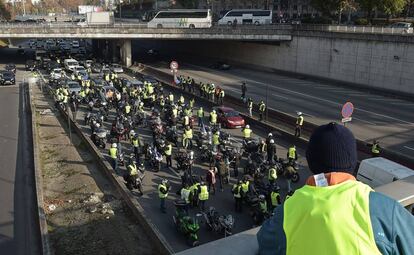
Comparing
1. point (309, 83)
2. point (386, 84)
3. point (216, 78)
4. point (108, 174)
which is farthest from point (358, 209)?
point (216, 78)

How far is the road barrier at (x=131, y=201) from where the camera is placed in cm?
1292

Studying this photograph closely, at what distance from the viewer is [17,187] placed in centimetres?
1897

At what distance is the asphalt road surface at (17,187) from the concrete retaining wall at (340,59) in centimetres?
2888

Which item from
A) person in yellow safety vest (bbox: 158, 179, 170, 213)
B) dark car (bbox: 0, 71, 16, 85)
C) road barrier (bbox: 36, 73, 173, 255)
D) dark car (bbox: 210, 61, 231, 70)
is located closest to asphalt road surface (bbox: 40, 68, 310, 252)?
person in yellow safety vest (bbox: 158, 179, 170, 213)

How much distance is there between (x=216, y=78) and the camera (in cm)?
4922

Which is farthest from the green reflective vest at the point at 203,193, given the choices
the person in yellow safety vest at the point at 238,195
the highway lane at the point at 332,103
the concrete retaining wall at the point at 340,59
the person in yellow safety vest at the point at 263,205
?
the concrete retaining wall at the point at 340,59

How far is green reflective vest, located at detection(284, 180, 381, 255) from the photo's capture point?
1.99 meters

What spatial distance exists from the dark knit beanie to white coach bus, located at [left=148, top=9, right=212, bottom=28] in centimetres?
6164

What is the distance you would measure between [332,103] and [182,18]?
34.9 meters

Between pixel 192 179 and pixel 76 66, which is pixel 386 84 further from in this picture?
pixel 76 66

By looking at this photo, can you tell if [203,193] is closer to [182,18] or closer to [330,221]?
[330,221]

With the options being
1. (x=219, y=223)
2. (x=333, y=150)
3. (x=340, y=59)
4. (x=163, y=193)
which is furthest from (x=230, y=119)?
(x=333, y=150)

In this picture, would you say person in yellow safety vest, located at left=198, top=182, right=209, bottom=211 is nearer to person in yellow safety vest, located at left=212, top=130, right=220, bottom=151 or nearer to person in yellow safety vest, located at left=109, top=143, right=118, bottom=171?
person in yellow safety vest, located at left=109, top=143, right=118, bottom=171

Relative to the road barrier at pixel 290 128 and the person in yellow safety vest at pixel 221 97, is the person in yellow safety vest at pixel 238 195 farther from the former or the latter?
the person in yellow safety vest at pixel 221 97
